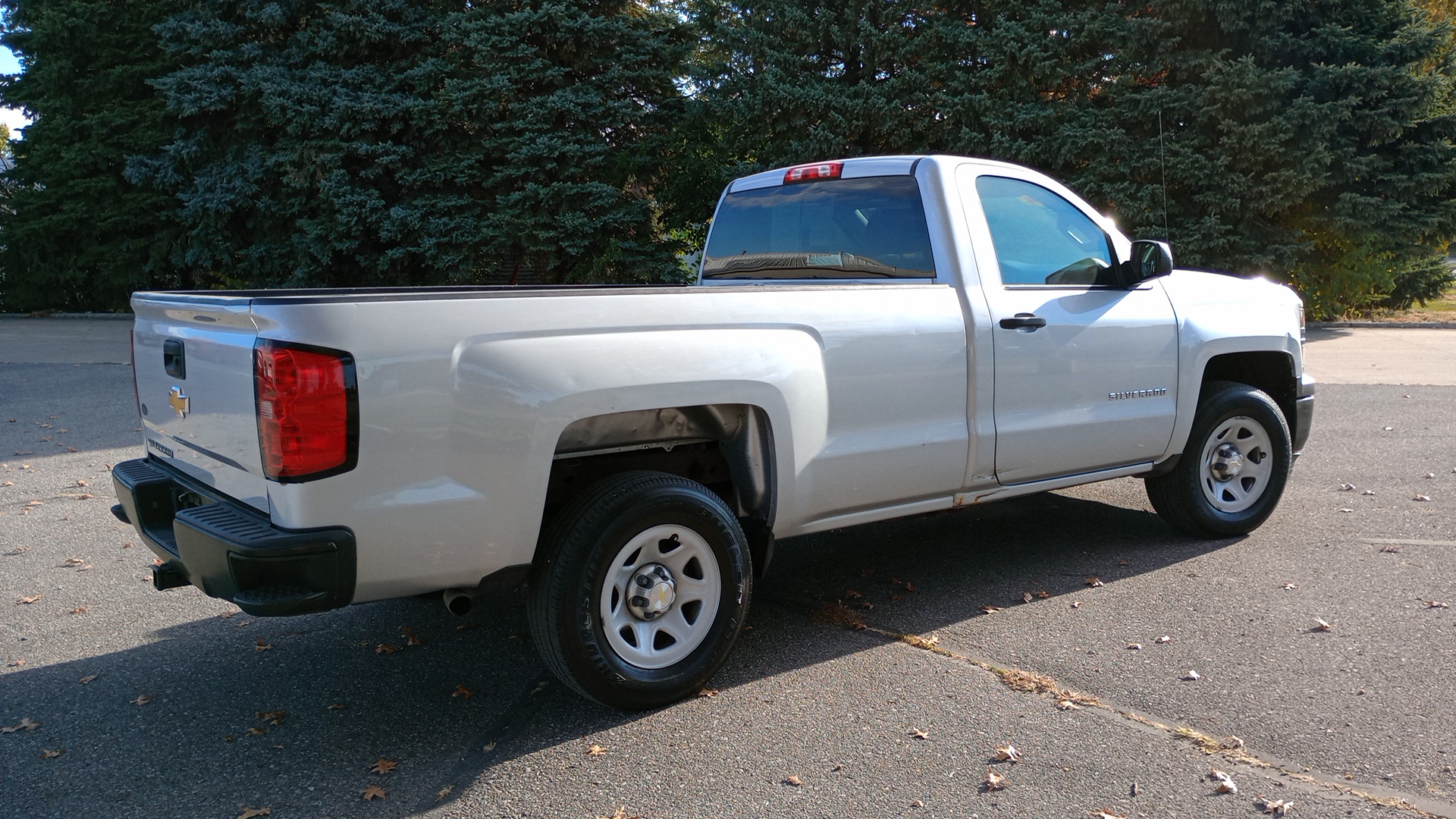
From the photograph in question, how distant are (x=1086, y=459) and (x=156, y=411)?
393 cm

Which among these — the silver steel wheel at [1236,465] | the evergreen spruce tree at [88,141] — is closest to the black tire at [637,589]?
the silver steel wheel at [1236,465]

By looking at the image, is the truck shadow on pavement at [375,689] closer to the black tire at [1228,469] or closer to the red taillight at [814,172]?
the black tire at [1228,469]

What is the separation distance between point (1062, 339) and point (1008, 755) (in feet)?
6.97

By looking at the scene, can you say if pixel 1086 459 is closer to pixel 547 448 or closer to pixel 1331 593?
pixel 1331 593

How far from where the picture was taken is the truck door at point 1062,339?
4.82m

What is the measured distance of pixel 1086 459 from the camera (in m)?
5.16

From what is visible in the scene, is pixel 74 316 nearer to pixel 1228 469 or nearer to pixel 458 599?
pixel 458 599

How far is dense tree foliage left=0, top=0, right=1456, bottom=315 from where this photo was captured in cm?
1614

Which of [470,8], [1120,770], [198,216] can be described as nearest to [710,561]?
[1120,770]

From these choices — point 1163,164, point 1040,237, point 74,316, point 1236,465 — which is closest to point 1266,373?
point 1236,465

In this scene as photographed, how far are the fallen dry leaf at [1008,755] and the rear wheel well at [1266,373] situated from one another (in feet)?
10.4

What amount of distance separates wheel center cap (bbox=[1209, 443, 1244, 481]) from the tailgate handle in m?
4.80

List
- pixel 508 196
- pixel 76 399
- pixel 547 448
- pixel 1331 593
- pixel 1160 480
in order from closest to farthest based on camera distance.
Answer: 1. pixel 547 448
2. pixel 1331 593
3. pixel 1160 480
4. pixel 76 399
5. pixel 508 196

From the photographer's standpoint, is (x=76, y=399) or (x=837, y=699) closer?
(x=837, y=699)
